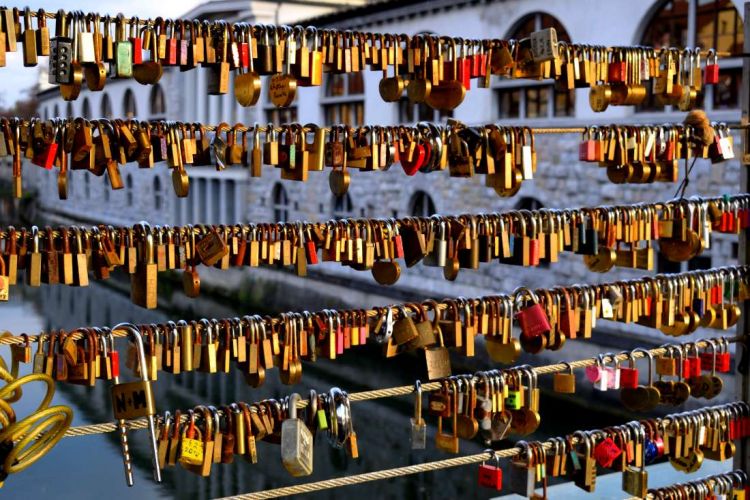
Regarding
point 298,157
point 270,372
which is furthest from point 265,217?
point 298,157

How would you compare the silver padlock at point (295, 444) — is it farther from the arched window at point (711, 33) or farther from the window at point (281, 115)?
the window at point (281, 115)

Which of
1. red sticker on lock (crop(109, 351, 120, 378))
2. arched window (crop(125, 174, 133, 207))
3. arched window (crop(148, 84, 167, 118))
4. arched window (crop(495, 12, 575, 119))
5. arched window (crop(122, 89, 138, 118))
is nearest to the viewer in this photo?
red sticker on lock (crop(109, 351, 120, 378))

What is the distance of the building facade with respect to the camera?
10.8m

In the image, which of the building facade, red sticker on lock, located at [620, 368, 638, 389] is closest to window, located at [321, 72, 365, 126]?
Answer: the building facade

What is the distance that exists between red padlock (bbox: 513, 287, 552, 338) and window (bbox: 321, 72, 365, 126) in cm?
1413

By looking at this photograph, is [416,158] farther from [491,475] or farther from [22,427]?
[22,427]

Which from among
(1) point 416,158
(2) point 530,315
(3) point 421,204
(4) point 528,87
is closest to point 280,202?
(3) point 421,204

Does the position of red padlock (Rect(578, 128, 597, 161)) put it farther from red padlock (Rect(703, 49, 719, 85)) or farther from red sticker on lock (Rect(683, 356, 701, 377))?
red sticker on lock (Rect(683, 356, 701, 377))

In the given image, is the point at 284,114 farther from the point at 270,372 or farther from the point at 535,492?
the point at 535,492

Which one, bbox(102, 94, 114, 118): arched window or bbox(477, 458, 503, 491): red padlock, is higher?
bbox(102, 94, 114, 118): arched window

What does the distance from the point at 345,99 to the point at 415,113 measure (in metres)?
2.36

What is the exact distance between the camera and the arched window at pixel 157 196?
93.0 ft

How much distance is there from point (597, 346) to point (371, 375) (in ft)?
11.9

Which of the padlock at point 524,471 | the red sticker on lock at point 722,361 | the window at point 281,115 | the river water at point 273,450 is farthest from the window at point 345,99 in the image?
the padlock at point 524,471
